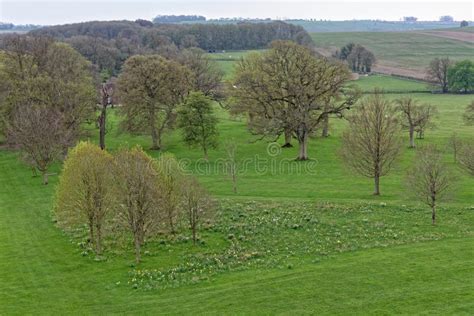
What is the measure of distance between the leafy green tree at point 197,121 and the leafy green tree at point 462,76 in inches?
3349

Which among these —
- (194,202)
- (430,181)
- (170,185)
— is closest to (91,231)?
(170,185)

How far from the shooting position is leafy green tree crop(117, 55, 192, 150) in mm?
67000

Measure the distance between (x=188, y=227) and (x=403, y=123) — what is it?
42.5m

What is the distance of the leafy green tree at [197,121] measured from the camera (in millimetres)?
61875

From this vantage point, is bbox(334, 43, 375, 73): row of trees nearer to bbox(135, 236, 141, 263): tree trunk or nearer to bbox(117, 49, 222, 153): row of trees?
bbox(117, 49, 222, 153): row of trees

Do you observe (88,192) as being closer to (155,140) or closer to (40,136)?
(40,136)

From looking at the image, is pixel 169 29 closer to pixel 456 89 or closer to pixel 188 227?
pixel 456 89

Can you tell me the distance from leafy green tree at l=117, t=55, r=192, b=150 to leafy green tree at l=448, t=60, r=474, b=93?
8201 centimetres

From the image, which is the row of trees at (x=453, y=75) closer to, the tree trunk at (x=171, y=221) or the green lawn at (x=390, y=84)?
the green lawn at (x=390, y=84)

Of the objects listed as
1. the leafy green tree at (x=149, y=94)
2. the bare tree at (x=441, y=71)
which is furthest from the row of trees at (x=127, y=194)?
the bare tree at (x=441, y=71)

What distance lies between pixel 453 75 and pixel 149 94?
287 ft

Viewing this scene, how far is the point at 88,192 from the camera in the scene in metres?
34.9

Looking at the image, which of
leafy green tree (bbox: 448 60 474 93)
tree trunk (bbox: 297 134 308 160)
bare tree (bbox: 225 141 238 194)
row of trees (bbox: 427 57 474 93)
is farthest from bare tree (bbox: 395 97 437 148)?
row of trees (bbox: 427 57 474 93)

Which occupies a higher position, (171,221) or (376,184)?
(376,184)
